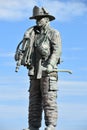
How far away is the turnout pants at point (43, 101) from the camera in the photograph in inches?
532

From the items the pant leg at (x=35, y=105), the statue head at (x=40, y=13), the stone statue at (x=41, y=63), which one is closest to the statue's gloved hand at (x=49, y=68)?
the stone statue at (x=41, y=63)

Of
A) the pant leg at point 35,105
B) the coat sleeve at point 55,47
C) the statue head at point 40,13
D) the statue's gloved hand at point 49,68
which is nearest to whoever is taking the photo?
the statue's gloved hand at point 49,68

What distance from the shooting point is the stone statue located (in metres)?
13.5

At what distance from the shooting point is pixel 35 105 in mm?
13867

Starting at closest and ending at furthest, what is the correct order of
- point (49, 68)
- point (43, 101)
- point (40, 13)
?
point (49, 68), point (43, 101), point (40, 13)

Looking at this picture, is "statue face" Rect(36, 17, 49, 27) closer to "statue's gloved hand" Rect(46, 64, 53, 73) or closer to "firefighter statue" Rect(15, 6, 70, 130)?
"firefighter statue" Rect(15, 6, 70, 130)

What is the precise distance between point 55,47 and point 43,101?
1273 millimetres

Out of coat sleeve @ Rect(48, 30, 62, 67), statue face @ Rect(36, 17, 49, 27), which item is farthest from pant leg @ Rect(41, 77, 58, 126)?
statue face @ Rect(36, 17, 49, 27)

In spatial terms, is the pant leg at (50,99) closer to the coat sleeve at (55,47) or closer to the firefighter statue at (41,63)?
the firefighter statue at (41,63)

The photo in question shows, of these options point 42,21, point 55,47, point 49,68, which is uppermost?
point 42,21

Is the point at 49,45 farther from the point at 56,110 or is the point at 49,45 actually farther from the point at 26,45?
the point at 56,110

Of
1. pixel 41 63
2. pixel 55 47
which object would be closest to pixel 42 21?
pixel 55 47

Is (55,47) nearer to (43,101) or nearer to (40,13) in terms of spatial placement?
(40,13)

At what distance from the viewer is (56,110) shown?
534 inches
